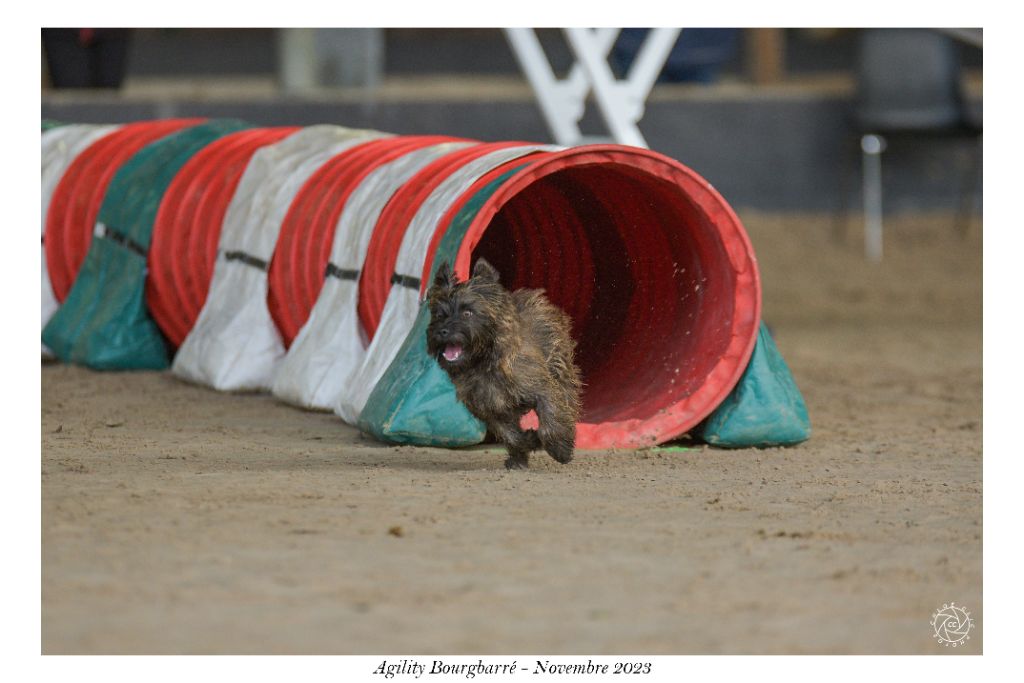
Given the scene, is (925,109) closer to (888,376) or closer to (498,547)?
(888,376)

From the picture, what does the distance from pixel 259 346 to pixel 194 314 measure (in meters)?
1.06

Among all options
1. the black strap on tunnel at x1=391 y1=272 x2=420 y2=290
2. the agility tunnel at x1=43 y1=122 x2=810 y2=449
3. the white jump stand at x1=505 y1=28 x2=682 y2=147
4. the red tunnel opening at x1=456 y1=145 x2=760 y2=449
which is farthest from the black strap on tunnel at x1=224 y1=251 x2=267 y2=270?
the white jump stand at x1=505 y1=28 x2=682 y2=147

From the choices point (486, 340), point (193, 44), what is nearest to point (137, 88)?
point (193, 44)

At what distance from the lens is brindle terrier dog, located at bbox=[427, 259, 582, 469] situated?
588 cm

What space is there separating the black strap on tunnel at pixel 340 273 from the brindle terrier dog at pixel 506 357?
70.0 inches

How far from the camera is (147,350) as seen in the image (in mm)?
9586

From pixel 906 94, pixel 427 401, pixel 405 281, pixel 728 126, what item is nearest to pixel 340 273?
pixel 405 281

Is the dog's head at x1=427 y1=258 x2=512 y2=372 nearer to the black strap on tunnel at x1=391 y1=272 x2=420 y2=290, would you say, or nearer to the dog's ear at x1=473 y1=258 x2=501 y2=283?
the dog's ear at x1=473 y1=258 x2=501 y2=283

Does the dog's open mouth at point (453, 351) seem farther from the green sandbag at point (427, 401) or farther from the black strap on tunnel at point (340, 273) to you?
the black strap on tunnel at point (340, 273)

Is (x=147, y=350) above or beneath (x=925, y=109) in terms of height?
beneath

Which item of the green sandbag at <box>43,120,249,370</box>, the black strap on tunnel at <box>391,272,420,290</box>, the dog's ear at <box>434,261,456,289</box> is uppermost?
the dog's ear at <box>434,261,456,289</box>

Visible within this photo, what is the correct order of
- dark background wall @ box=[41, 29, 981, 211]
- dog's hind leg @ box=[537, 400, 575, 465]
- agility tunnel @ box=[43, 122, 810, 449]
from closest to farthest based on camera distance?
dog's hind leg @ box=[537, 400, 575, 465] < agility tunnel @ box=[43, 122, 810, 449] < dark background wall @ box=[41, 29, 981, 211]

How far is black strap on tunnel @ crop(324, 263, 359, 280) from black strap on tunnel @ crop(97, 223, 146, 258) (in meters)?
2.01

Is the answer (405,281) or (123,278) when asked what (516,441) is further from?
(123,278)
